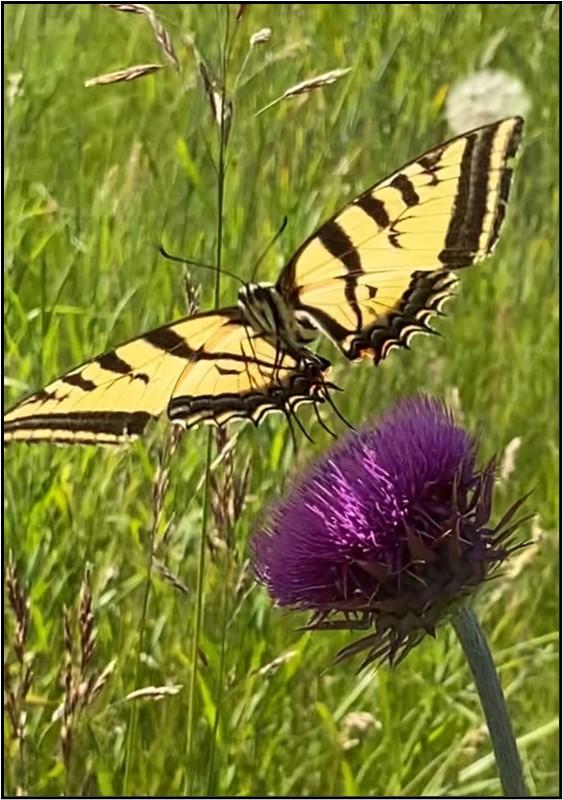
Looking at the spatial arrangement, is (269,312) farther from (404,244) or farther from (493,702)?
(493,702)

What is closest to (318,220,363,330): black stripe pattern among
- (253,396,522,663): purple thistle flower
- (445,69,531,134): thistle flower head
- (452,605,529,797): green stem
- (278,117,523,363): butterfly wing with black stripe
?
(278,117,523,363): butterfly wing with black stripe

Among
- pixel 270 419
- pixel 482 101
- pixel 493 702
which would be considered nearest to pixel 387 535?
pixel 493 702

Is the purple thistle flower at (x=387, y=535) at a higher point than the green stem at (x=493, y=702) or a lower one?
higher

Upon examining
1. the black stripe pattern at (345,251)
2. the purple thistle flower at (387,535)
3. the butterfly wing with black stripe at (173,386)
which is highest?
the black stripe pattern at (345,251)

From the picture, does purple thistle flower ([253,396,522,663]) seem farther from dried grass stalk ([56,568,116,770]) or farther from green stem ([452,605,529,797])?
dried grass stalk ([56,568,116,770])

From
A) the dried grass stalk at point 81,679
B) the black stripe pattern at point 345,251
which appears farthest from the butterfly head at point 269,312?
the dried grass stalk at point 81,679

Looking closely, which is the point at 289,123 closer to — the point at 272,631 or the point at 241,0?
the point at 241,0

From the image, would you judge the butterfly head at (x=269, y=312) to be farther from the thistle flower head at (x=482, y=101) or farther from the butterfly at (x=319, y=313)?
the thistle flower head at (x=482, y=101)

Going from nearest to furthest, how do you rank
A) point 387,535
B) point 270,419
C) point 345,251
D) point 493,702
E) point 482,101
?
point 493,702 → point 387,535 → point 345,251 → point 270,419 → point 482,101
